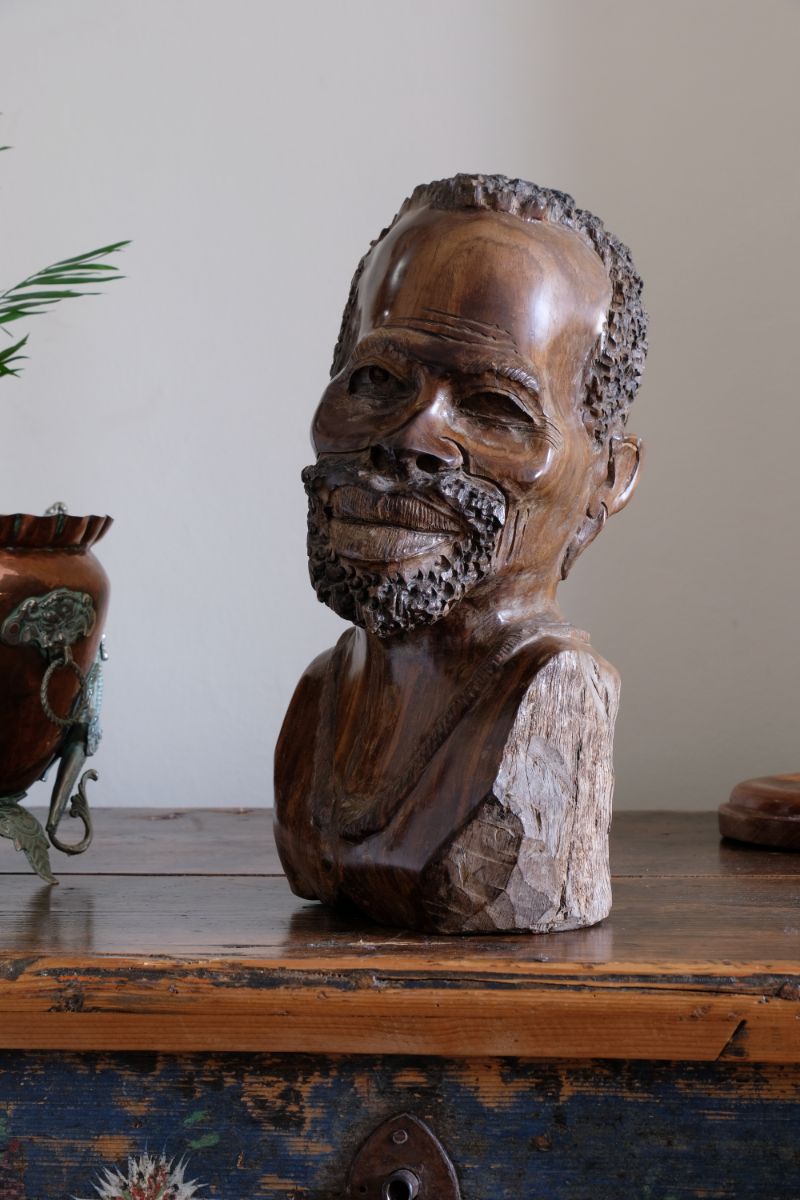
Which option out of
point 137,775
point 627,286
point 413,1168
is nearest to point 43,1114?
point 413,1168

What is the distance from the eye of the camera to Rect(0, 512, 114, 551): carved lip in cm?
116

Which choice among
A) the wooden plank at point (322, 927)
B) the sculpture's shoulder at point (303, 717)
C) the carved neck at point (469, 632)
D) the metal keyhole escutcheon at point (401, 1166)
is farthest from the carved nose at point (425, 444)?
the metal keyhole escutcheon at point (401, 1166)

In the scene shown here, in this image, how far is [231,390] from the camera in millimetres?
1817

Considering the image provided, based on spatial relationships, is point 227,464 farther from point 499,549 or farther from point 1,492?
point 499,549

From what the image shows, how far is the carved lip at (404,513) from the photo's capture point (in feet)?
3.32

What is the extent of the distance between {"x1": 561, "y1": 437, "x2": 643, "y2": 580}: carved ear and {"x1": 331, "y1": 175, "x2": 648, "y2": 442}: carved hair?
22 mm

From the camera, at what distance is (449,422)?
1.03 meters

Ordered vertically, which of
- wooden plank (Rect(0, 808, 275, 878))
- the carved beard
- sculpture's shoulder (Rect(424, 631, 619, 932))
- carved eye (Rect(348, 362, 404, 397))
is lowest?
wooden plank (Rect(0, 808, 275, 878))

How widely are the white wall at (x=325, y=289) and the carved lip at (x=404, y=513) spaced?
2.69ft

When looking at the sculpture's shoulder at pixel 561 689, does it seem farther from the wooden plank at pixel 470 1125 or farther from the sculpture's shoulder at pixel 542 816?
the wooden plank at pixel 470 1125

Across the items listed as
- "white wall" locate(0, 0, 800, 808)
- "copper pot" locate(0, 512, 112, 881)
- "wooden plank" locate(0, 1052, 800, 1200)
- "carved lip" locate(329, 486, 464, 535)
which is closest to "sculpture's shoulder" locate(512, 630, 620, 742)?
"carved lip" locate(329, 486, 464, 535)

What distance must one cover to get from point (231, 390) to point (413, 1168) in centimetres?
109

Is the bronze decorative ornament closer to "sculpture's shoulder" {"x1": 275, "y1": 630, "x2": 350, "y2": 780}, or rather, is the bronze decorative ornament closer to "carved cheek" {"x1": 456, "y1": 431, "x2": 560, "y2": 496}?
"sculpture's shoulder" {"x1": 275, "y1": 630, "x2": 350, "y2": 780}

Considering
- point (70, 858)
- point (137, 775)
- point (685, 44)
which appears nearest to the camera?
point (70, 858)
